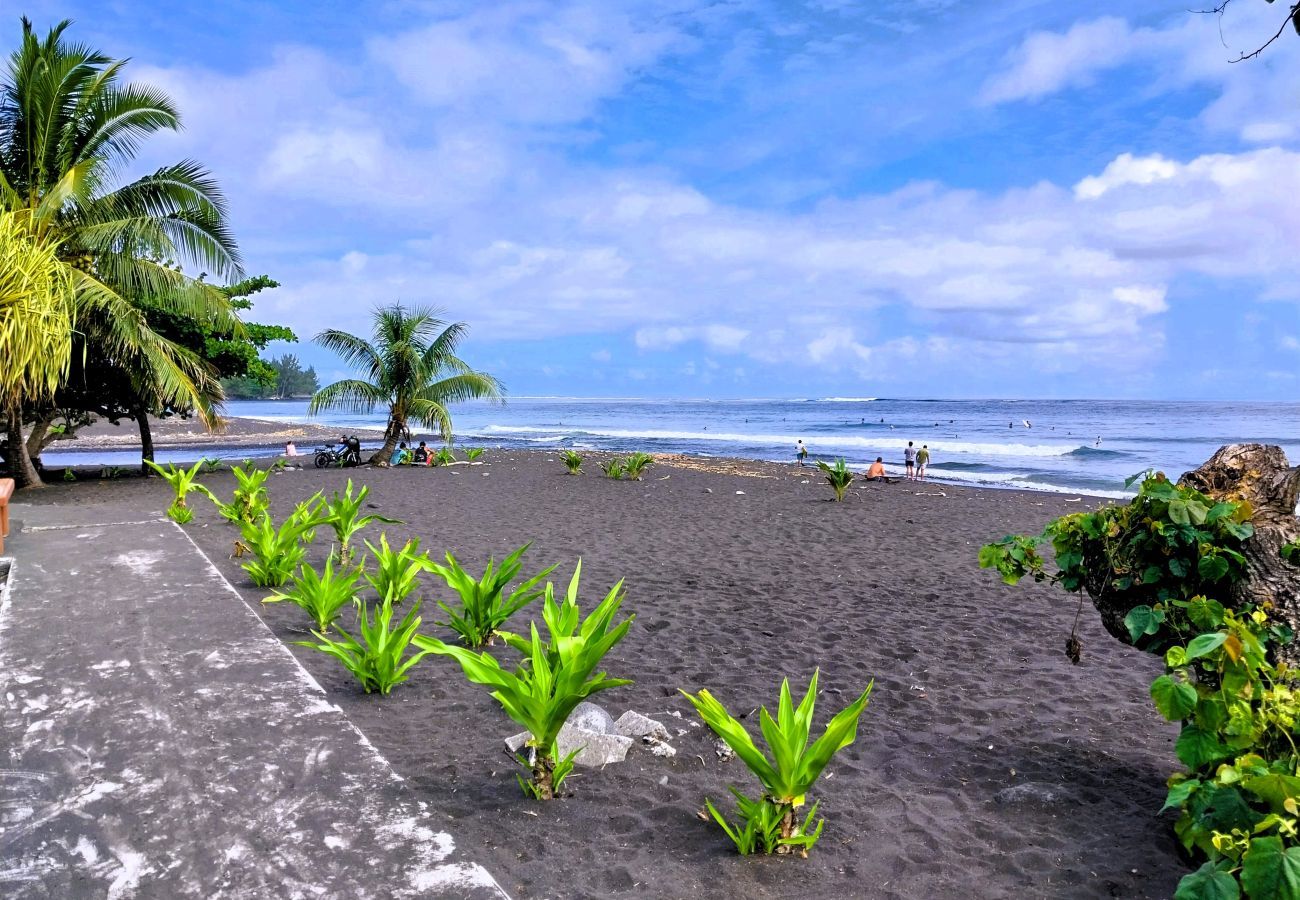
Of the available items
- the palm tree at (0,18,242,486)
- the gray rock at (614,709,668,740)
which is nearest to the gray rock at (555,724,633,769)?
the gray rock at (614,709,668,740)

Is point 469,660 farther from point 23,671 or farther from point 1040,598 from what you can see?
point 1040,598

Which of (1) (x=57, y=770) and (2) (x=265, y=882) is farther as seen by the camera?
(1) (x=57, y=770)

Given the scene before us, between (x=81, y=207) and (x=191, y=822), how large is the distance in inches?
464

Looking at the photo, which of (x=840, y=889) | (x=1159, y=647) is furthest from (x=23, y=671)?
(x=1159, y=647)

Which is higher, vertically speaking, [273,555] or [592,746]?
[273,555]

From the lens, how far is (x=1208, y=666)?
204 cm

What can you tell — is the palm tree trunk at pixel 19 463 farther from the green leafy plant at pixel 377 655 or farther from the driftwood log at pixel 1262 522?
the driftwood log at pixel 1262 522

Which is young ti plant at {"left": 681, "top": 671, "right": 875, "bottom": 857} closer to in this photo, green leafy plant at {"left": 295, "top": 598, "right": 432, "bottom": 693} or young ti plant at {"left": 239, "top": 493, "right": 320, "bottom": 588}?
green leafy plant at {"left": 295, "top": 598, "right": 432, "bottom": 693}

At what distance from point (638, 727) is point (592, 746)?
0.31 meters

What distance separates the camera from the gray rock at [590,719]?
3209mm

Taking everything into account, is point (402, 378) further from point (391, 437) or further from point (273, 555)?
point (273, 555)

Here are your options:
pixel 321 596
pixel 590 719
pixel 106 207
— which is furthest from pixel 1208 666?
Result: pixel 106 207

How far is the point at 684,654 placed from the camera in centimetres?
456

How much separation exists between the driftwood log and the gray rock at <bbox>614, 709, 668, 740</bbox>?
1.71m
